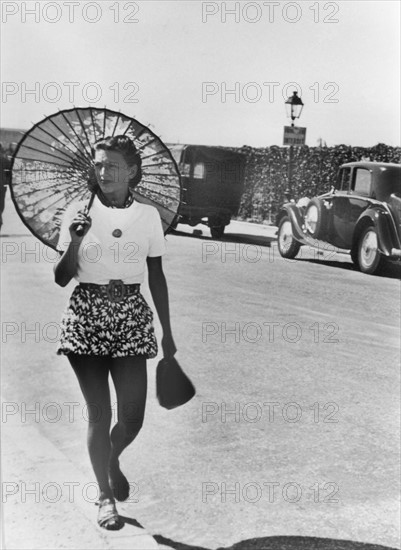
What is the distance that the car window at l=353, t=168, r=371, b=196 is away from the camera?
10.4 ft

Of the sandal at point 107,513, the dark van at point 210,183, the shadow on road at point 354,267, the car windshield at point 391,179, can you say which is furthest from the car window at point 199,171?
the sandal at point 107,513

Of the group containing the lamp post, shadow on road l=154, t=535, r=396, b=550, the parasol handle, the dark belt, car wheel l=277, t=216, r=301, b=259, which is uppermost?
the lamp post

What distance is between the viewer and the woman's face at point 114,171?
7.22 ft

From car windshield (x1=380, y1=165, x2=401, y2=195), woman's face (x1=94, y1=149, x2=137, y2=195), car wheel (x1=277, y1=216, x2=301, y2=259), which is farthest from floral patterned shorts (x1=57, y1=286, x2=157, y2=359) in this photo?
car windshield (x1=380, y1=165, x2=401, y2=195)

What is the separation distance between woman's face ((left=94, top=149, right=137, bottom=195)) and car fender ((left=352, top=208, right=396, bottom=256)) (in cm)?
125

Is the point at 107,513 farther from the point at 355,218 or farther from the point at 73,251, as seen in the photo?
the point at 355,218

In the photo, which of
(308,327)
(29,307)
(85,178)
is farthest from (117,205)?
(308,327)

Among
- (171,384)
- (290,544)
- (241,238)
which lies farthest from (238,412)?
(171,384)

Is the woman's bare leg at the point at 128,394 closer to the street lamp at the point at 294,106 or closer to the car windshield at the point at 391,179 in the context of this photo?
the street lamp at the point at 294,106

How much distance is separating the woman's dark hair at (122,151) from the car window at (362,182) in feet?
3.88

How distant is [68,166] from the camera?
2285 millimetres

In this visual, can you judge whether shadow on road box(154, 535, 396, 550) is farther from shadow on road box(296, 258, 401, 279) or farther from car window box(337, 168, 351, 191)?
car window box(337, 168, 351, 191)

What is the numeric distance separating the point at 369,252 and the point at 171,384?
1200 millimetres

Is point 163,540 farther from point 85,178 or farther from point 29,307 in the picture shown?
point 85,178
